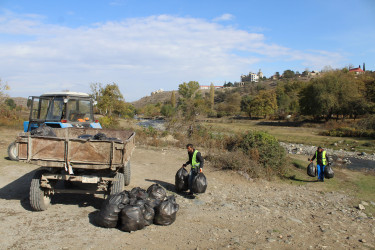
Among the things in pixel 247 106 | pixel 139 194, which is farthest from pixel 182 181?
pixel 247 106

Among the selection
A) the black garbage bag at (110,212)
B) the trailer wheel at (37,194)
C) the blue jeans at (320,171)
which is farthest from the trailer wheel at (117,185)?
the blue jeans at (320,171)

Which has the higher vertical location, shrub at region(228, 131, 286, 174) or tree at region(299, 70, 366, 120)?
tree at region(299, 70, 366, 120)

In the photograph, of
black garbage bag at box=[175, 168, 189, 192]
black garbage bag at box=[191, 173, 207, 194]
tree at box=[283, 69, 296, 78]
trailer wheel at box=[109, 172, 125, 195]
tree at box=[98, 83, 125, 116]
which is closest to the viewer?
trailer wheel at box=[109, 172, 125, 195]

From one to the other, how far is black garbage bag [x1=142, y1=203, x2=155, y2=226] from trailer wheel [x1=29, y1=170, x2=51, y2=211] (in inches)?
82.9

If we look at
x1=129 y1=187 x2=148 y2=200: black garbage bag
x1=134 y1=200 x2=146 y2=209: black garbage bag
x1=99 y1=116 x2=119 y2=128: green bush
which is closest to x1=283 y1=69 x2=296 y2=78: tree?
x1=99 y1=116 x2=119 y2=128: green bush

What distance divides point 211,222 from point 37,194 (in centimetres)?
350

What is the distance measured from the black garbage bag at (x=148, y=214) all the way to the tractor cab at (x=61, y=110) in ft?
15.5

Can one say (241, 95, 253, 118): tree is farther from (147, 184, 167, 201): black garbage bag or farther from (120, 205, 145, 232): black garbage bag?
(120, 205, 145, 232): black garbage bag

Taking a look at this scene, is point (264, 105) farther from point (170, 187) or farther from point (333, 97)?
point (170, 187)

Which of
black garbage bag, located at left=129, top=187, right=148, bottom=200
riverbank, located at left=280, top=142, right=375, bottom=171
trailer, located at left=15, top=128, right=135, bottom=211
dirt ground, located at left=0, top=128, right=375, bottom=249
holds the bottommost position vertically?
riverbank, located at left=280, top=142, right=375, bottom=171

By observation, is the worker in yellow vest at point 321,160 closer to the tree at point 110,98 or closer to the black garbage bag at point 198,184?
the black garbage bag at point 198,184

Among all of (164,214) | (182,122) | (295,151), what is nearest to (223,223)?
(164,214)

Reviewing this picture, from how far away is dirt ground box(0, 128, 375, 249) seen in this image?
482 cm

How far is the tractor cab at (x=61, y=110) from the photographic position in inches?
361
